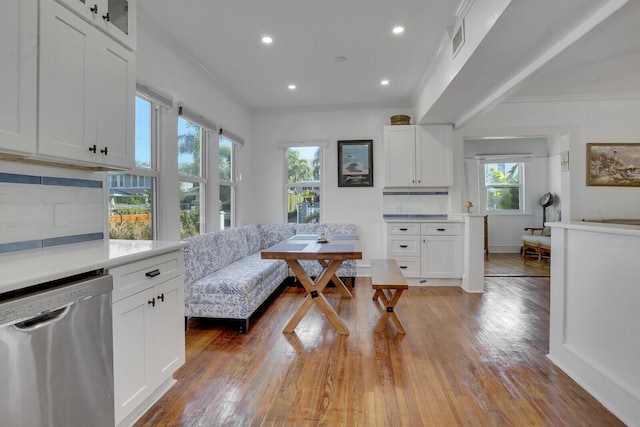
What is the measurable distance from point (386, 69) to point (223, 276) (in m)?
2.98

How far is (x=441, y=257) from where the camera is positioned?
14.3 feet

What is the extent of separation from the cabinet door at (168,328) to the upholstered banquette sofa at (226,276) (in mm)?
557

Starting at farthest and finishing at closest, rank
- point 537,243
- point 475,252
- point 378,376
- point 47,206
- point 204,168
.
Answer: point 537,243 → point 475,252 → point 204,168 → point 378,376 → point 47,206

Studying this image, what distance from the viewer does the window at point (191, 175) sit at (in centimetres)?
332

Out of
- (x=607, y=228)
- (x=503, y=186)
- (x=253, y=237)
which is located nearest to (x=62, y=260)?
(x=607, y=228)

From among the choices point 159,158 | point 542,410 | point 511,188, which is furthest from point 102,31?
point 511,188

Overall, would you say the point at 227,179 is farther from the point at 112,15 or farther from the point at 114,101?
the point at 112,15

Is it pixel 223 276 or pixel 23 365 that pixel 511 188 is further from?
pixel 23 365

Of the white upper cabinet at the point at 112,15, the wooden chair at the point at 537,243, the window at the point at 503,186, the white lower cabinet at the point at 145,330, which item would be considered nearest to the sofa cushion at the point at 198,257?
the white lower cabinet at the point at 145,330

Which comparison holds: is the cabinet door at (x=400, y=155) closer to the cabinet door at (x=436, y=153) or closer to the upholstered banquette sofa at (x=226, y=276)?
the cabinet door at (x=436, y=153)

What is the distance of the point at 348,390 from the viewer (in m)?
1.92

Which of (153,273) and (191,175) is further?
(191,175)

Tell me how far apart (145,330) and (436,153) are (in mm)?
4188

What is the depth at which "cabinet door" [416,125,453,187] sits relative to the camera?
14.9ft
